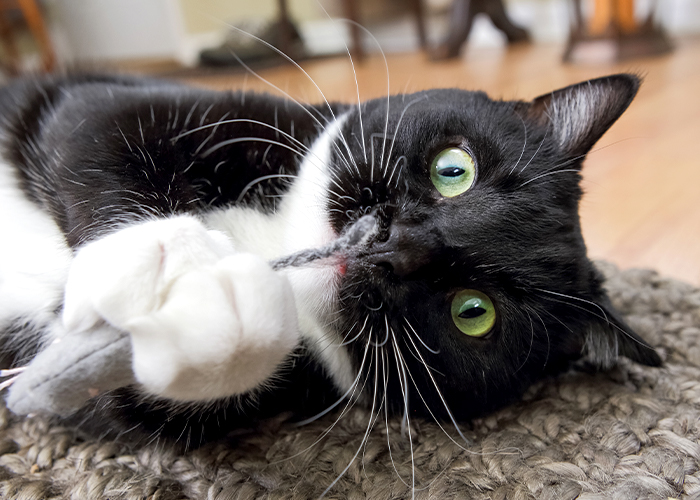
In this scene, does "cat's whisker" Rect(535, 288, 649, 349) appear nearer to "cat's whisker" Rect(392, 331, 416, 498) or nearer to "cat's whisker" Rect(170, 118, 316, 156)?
"cat's whisker" Rect(392, 331, 416, 498)

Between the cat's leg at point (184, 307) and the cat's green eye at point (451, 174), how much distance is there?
0.97 feet

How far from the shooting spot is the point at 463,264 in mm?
727

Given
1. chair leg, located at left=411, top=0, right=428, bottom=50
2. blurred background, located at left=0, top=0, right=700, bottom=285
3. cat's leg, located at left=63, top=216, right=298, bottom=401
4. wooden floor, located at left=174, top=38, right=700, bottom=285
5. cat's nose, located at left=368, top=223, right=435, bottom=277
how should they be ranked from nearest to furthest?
cat's leg, located at left=63, top=216, right=298, bottom=401
cat's nose, located at left=368, top=223, right=435, bottom=277
wooden floor, located at left=174, top=38, right=700, bottom=285
blurred background, located at left=0, top=0, right=700, bottom=285
chair leg, located at left=411, top=0, right=428, bottom=50

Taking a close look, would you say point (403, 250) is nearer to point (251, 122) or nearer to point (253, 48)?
point (251, 122)

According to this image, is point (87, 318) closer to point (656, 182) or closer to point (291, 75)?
point (656, 182)

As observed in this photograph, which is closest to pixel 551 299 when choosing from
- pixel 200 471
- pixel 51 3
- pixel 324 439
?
pixel 324 439

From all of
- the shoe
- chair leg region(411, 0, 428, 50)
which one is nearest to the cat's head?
the shoe

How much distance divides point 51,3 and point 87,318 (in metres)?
5.30

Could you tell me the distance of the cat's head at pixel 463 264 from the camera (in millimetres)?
720

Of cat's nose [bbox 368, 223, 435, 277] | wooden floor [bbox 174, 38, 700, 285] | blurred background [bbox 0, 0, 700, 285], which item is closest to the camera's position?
cat's nose [bbox 368, 223, 435, 277]

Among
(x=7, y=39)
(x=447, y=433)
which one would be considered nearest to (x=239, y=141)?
(x=447, y=433)

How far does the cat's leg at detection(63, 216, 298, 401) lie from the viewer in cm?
54

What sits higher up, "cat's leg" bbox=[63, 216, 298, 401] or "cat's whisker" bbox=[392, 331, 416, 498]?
"cat's leg" bbox=[63, 216, 298, 401]

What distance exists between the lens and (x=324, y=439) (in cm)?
79
